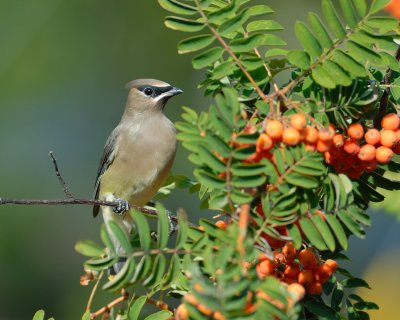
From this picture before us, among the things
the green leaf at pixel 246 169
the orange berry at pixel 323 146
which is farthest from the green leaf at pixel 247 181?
the orange berry at pixel 323 146

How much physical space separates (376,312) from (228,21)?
11.3ft

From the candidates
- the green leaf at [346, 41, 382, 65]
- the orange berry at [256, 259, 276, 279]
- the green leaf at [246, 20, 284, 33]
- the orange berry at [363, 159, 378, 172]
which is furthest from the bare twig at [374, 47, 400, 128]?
the orange berry at [256, 259, 276, 279]

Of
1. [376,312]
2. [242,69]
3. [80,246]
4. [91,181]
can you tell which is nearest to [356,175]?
[242,69]

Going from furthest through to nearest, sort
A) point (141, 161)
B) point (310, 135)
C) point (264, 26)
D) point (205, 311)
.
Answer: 1. point (141, 161)
2. point (264, 26)
3. point (310, 135)
4. point (205, 311)

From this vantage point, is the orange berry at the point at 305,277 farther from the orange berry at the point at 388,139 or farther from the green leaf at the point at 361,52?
the green leaf at the point at 361,52

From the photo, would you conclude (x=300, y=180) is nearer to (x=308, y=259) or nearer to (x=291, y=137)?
(x=291, y=137)

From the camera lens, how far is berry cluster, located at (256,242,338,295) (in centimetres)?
245

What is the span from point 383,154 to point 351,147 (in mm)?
117

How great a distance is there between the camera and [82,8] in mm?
10008

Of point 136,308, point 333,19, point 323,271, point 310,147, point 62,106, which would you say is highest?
point 333,19

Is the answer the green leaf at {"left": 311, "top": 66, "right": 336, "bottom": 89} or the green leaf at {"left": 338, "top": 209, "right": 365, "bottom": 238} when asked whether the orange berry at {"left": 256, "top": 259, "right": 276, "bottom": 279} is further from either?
the green leaf at {"left": 311, "top": 66, "right": 336, "bottom": 89}

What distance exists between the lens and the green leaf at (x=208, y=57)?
2.49 metres

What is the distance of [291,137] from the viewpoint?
2.17 meters

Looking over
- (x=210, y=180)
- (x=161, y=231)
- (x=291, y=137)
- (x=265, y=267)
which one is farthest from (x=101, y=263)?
(x=291, y=137)
